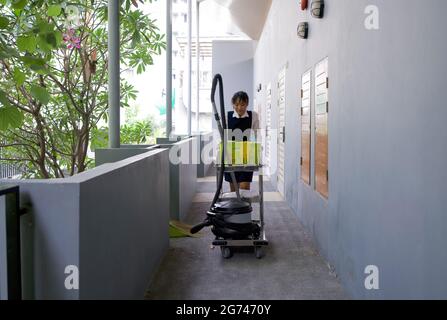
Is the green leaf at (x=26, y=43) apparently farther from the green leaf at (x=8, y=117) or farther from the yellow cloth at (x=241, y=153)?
the yellow cloth at (x=241, y=153)

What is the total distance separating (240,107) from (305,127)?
28.3 inches

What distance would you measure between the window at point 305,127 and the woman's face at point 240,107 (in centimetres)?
64

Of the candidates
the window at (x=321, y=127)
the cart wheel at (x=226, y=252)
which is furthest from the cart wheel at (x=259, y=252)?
the window at (x=321, y=127)

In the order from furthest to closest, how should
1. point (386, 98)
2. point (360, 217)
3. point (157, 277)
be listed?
point (157, 277), point (360, 217), point (386, 98)

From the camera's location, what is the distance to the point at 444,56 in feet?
5.08

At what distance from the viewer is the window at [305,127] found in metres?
4.39

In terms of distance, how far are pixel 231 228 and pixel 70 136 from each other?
156cm

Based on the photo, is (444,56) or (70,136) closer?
(444,56)

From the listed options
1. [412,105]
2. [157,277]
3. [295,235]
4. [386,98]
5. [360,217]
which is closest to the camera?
[412,105]

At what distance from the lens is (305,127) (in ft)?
15.0

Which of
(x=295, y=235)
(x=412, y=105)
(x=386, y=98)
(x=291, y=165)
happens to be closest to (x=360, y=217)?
(x=386, y=98)

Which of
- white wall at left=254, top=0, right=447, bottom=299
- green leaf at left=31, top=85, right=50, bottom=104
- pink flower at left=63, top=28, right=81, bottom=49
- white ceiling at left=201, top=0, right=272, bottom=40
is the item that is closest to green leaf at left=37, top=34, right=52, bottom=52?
green leaf at left=31, top=85, right=50, bottom=104
